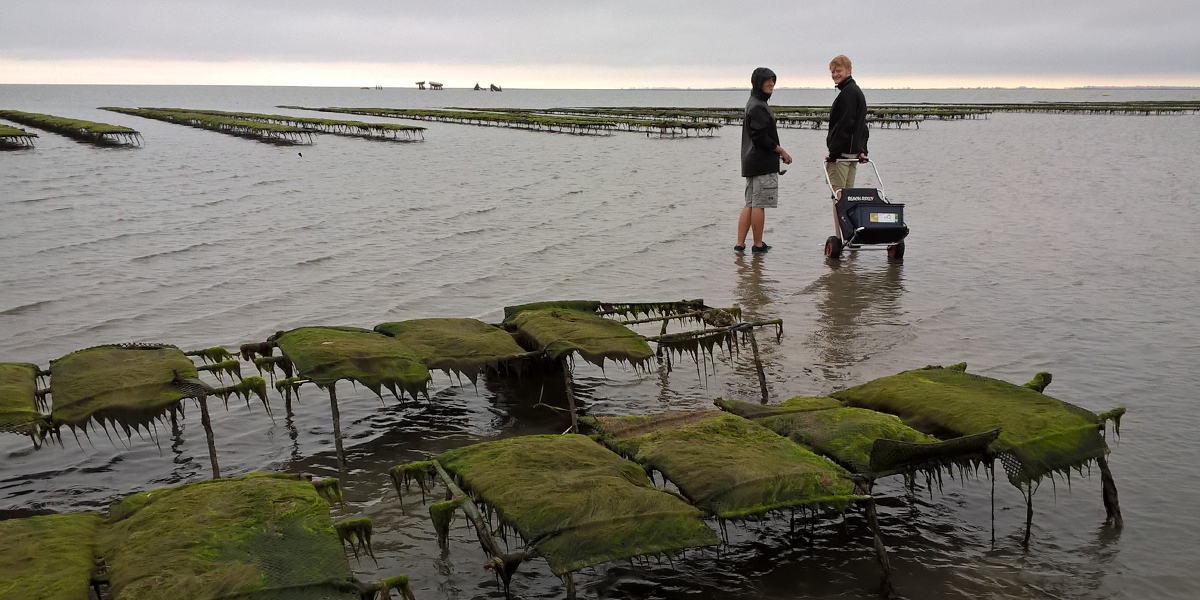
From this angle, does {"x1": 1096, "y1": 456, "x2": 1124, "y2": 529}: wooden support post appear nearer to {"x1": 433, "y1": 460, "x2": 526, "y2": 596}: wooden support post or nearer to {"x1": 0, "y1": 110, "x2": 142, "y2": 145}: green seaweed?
{"x1": 433, "y1": 460, "x2": 526, "y2": 596}: wooden support post

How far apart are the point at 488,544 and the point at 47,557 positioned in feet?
5.53

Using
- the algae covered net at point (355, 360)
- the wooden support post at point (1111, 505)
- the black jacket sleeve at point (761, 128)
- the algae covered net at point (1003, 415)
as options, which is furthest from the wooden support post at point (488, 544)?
the black jacket sleeve at point (761, 128)

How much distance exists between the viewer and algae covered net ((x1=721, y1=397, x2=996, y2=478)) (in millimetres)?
3998

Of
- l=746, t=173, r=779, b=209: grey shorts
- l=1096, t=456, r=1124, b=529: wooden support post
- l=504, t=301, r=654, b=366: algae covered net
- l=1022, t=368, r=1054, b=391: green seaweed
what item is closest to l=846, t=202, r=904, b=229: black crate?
l=746, t=173, r=779, b=209: grey shorts

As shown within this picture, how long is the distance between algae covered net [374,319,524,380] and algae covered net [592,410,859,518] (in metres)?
1.15

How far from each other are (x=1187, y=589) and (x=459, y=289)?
819cm

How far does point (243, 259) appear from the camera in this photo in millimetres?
12383

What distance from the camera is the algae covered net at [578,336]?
5702mm

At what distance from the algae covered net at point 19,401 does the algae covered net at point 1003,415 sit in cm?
471

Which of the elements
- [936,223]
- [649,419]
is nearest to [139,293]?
[649,419]

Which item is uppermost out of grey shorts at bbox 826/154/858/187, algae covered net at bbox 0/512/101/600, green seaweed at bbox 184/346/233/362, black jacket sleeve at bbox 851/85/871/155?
black jacket sleeve at bbox 851/85/871/155

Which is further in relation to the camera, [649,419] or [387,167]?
[387,167]

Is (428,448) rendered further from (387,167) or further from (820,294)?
(387,167)

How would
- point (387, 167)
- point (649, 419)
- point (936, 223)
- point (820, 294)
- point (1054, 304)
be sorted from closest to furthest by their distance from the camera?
point (649, 419), point (1054, 304), point (820, 294), point (936, 223), point (387, 167)
